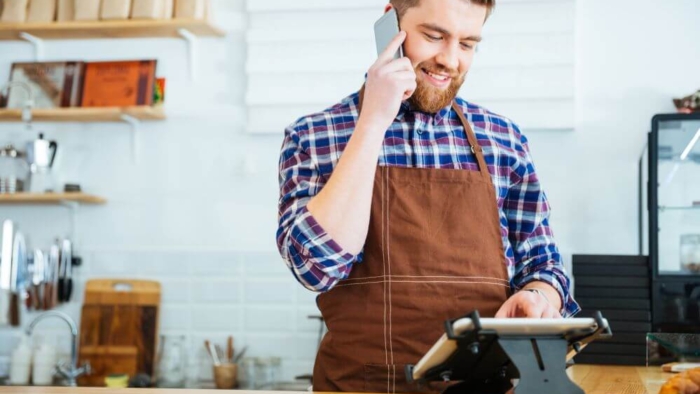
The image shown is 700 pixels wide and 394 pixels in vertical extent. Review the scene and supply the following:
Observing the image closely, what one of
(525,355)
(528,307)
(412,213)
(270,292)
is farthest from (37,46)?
(525,355)

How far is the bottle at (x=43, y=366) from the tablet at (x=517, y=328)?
119 inches

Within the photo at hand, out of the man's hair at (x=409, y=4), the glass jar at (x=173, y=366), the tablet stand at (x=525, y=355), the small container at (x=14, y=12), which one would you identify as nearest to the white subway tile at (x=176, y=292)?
the glass jar at (x=173, y=366)

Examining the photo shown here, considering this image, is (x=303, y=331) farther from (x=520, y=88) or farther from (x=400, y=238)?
(x=400, y=238)

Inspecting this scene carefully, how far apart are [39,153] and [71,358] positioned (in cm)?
92

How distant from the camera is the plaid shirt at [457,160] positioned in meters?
1.79

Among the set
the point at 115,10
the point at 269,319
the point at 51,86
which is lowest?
the point at 269,319

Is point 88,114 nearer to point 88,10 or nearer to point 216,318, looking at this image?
point 88,10

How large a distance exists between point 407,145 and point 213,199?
7.80 feet

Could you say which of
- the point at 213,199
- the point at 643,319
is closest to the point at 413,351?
the point at 643,319

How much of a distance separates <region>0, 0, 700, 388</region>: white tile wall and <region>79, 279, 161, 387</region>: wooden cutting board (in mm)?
66

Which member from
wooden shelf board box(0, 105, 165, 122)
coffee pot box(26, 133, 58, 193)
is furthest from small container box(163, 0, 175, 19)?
coffee pot box(26, 133, 58, 193)

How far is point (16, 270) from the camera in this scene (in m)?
4.14

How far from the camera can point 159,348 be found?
13.3 feet

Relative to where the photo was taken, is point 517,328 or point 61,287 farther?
point 61,287
